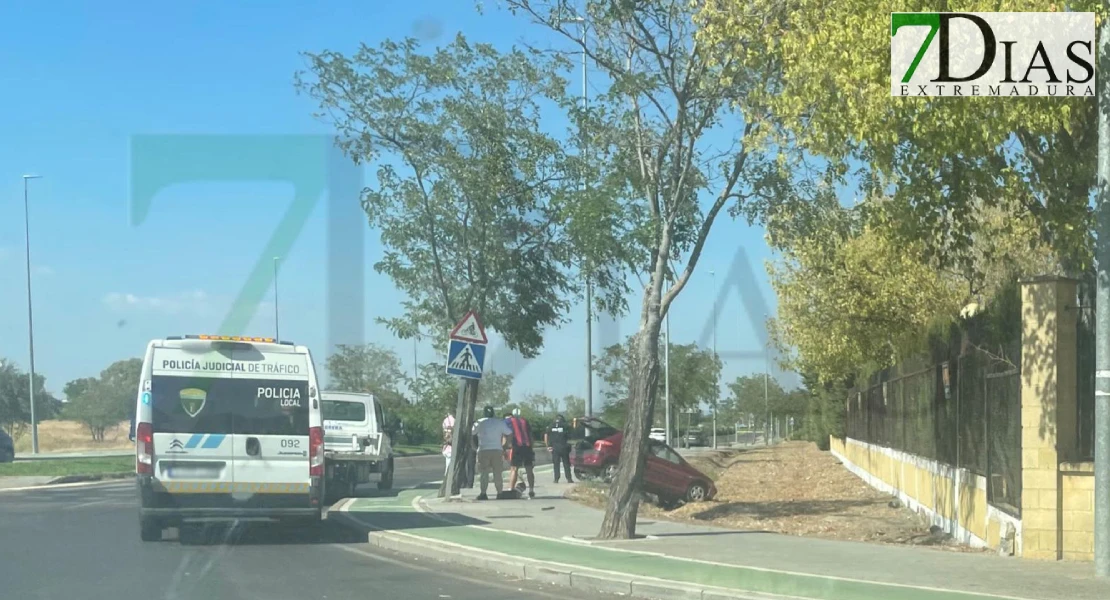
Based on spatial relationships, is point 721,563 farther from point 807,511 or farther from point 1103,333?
point 807,511

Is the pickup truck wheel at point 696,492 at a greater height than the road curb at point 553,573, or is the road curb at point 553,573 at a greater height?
the road curb at point 553,573

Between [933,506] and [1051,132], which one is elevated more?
[1051,132]

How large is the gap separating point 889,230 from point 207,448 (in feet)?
28.0

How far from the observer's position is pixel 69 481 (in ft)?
100

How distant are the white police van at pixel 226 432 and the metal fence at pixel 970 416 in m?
7.94

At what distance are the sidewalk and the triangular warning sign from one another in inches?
117

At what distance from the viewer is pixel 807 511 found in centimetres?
1977

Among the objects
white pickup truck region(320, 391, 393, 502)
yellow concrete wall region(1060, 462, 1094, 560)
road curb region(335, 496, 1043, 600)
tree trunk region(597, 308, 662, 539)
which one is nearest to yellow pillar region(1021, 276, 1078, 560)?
yellow concrete wall region(1060, 462, 1094, 560)

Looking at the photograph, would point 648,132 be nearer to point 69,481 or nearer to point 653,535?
point 653,535

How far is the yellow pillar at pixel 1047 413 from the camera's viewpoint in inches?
488

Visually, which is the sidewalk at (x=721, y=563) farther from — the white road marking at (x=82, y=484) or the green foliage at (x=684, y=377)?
the green foliage at (x=684, y=377)

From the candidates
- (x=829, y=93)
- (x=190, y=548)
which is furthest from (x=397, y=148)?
(x=829, y=93)

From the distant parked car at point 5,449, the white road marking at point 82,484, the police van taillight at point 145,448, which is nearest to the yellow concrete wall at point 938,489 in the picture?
the police van taillight at point 145,448

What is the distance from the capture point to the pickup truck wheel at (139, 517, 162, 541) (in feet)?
49.5
